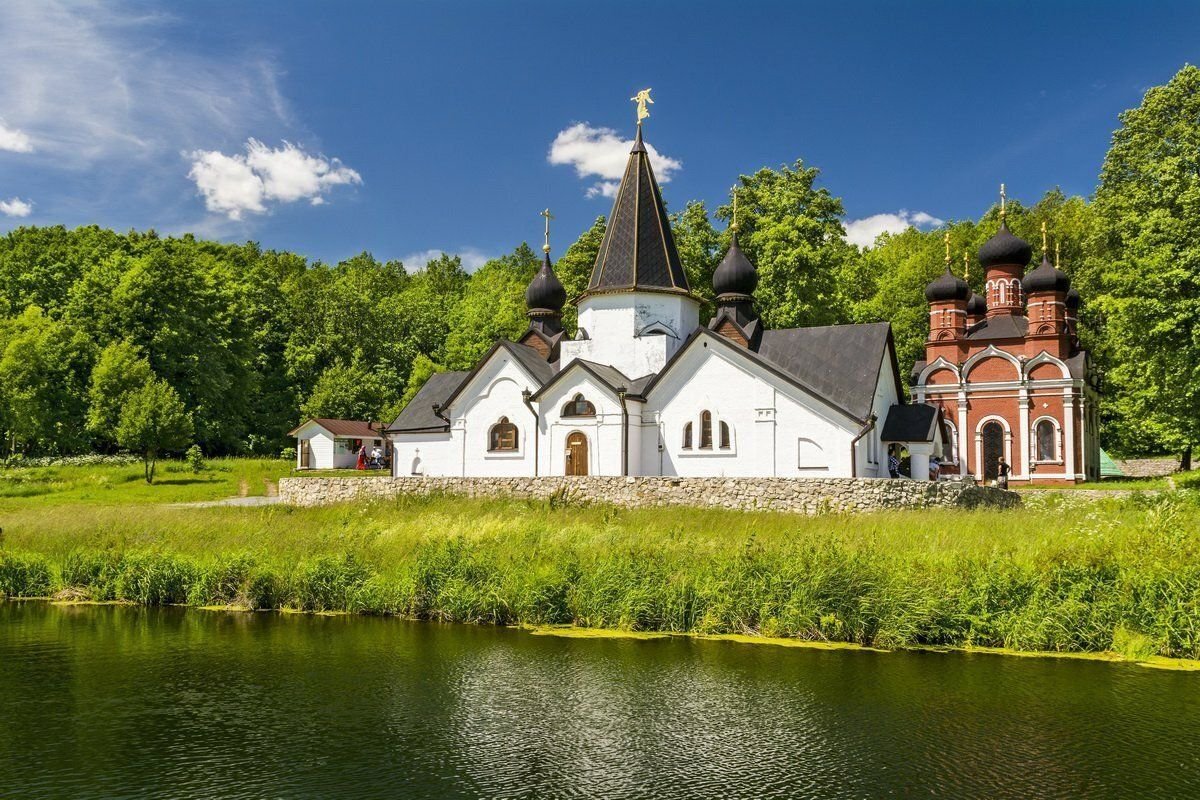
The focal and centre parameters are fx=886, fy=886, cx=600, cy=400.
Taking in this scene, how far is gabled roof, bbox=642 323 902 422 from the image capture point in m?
24.9

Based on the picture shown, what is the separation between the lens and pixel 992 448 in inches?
1420

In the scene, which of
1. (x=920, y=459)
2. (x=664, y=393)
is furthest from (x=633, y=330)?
(x=920, y=459)

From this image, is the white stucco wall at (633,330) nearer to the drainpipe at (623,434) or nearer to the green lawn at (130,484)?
the drainpipe at (623,434)

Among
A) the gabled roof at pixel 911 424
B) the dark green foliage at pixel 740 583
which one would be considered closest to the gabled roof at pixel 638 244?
the gabled roof at pixel 911 424

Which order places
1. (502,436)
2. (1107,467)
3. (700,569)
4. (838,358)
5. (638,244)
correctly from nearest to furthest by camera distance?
1. (700,569)
2. (838,358)
3. (502,436)
4. (638,244)
5. (1107,467)

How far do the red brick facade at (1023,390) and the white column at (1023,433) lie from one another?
0.04 m

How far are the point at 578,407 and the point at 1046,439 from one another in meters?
19.8

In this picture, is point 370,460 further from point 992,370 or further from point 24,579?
point 992,370

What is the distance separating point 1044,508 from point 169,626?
650 inches

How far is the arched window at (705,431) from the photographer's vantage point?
2647cm

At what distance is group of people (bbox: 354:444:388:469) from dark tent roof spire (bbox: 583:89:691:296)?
16995 mm

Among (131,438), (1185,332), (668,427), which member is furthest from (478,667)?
(131,438)

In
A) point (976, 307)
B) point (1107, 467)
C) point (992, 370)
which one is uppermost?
point (976, 307)

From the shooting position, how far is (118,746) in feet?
27.6
